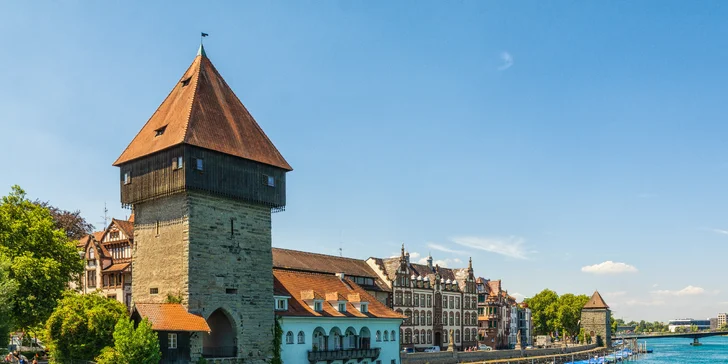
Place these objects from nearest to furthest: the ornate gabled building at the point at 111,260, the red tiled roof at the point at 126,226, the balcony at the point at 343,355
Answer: the balcony at the point at 343,355 → the ornate gabled building at the point at 111,260 → the red tiled roof at the point at 126,226

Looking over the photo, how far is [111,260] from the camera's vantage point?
64.1m

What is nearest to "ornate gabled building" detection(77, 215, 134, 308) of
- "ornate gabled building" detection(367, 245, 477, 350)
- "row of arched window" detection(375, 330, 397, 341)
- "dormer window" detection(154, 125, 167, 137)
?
"dormer window" detection(154, 125, 167, 137)

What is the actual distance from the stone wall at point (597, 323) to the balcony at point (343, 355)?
87.4 metres

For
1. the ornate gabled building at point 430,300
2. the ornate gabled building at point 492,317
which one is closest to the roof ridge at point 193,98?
the ornate gabled building at point 430,300

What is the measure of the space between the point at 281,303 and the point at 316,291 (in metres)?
6.41

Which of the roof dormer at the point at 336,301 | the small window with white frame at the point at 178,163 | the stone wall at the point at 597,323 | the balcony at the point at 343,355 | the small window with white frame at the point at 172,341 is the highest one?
Result: the small window with white frame at the point at 178,163

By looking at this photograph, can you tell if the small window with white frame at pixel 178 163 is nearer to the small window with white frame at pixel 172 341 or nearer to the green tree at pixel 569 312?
the small window with white frame at pixel 172 341

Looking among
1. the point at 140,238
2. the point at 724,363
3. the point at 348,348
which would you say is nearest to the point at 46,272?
the point at 140,238

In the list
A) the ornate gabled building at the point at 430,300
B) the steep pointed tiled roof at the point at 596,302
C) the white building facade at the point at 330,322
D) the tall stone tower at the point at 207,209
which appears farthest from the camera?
the steep pointed tiled roof at the point at 596,302

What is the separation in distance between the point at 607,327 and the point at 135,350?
375ft

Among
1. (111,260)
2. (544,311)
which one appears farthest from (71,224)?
(544,311)

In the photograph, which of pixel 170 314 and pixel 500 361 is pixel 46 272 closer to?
pixel 170 314

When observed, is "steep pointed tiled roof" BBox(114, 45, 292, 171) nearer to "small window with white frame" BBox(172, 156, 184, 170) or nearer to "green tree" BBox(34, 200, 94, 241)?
"small window with white frame" BBox(172, 156, 184, 170)

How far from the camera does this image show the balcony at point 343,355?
4862 centimetres
